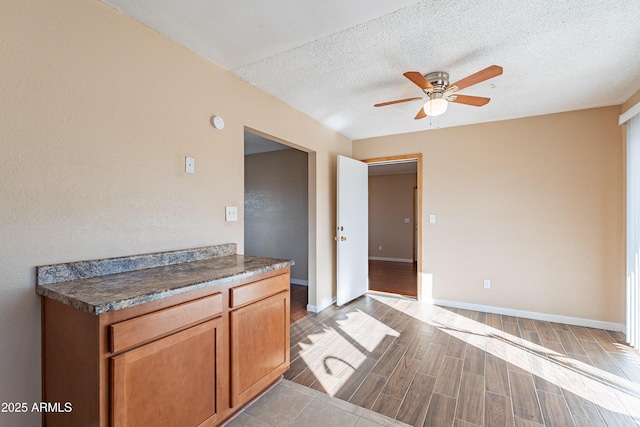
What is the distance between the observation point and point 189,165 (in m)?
1.99

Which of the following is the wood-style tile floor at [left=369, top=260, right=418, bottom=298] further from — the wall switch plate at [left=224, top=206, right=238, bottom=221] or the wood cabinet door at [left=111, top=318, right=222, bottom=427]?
the wood cabinet door at [left=111, top=318, right=222, bottom=427]

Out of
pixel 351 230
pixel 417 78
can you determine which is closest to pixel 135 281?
pixel 417 78

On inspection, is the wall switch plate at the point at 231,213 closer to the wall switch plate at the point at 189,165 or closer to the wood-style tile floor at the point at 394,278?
the wall switch plate at the point at 189,165

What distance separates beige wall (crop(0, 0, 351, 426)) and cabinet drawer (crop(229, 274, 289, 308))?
24.7 inches

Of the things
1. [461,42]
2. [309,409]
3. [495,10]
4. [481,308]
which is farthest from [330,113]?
[481,308]

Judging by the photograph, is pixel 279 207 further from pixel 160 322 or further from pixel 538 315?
pixel 538 315

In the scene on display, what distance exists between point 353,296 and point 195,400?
2759 mm

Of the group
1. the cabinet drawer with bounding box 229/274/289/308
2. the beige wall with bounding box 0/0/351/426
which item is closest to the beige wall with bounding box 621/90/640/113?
the cabinet drawer with bounding box 229/274/289/308

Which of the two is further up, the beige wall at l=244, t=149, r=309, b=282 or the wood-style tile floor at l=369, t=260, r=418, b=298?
the beige wall at l=244, t=149, r=309, b=282

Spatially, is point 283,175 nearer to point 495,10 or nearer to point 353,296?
point 353,296

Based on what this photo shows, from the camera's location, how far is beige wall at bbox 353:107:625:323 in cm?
298

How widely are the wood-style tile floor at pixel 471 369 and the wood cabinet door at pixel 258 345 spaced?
34 centimetres

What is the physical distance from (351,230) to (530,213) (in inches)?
84.2

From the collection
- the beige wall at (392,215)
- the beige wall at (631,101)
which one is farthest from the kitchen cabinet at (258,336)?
the beige wall at (392,215)
